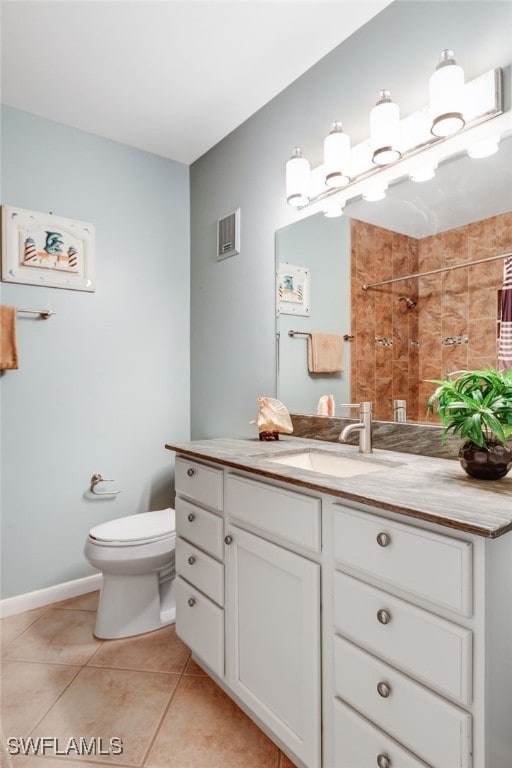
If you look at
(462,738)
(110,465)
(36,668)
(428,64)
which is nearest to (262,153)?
(428,64)

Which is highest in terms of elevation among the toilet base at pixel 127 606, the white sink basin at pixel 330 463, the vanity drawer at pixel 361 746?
the white sink basin at pixel 330 463

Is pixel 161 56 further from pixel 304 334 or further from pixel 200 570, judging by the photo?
pixel 200 570

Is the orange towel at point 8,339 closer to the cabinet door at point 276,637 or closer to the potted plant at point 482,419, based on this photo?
the cabinet door at point 276,637

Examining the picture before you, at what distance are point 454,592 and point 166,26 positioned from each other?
2.14 metres

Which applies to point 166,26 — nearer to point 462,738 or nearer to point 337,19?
point 337,19

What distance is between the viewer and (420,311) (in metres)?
1.51

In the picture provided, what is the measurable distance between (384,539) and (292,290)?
4.46 ft

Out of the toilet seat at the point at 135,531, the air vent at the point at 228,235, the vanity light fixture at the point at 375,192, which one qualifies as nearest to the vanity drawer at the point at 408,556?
the toilet seat at the point at 135,531

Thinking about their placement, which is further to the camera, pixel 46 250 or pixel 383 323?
pixel 46 250

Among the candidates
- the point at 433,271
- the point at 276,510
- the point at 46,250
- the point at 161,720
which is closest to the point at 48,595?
the point at 161,720

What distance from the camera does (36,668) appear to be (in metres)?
1.73

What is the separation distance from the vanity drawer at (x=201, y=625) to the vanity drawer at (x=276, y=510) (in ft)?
1.35

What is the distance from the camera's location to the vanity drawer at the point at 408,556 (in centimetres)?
79

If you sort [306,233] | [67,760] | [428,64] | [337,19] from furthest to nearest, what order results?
1. [306,233]
2. [337,19]
3. [428,64]
4. [67,760]
